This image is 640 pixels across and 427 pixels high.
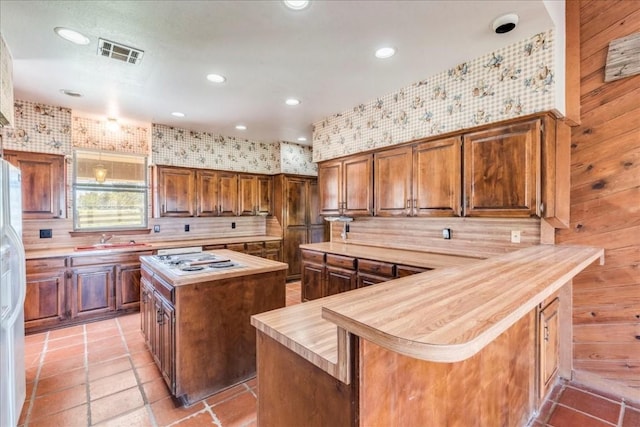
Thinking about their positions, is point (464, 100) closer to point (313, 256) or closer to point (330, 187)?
point (330, 187)

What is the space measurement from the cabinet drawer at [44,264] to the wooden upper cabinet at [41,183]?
0.61m

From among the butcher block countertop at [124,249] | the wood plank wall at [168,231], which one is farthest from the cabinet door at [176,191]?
the butcher block countertop at [124,249]

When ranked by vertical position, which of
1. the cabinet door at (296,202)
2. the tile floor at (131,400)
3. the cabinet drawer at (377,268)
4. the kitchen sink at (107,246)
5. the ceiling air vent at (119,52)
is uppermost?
the ceiling air vent at (119,52)

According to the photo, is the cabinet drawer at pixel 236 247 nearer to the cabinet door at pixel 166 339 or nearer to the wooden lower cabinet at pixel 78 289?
the wooden lower cabinet at pixel 78 289

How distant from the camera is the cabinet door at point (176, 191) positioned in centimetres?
455

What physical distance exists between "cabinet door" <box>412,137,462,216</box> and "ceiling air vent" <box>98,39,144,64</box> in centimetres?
267

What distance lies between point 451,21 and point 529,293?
1.88 metres

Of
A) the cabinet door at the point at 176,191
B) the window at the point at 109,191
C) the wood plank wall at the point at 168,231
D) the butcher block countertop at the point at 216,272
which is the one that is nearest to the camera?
the butcher block countertop at the point at 216,272

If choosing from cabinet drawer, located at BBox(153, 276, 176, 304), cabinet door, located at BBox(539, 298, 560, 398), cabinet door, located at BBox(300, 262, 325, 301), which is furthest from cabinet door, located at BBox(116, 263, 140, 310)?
cabinet door, located at BBox(539, 298, 560, 398)

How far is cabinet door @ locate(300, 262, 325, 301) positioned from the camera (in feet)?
12.1

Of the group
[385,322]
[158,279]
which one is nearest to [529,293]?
[385,322]

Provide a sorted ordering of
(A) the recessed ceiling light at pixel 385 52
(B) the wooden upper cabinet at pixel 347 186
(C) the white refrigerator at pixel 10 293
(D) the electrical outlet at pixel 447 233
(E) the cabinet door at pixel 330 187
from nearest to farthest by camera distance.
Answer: (C) the white refrigerator at pixel 10 293 < (A) the recessed ceiling light at pixel 385 52 < (D) the electrical outlet at pixel 447 233 < (B) the wooden upper cabinet at pixel 347 186 < (E) the cabinet door at pixel 330 187

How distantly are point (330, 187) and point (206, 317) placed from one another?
2.49 meters

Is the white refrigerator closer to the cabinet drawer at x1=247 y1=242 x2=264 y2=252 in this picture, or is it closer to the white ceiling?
the white ceiling
